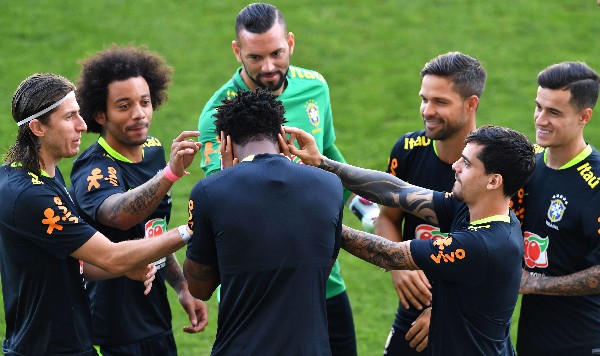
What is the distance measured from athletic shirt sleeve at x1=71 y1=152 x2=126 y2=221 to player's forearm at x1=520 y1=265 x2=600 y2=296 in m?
2.40

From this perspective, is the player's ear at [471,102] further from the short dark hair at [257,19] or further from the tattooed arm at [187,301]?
the tattooed arm at [187,301]

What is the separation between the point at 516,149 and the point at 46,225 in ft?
7.63

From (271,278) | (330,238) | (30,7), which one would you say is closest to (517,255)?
(330,238)

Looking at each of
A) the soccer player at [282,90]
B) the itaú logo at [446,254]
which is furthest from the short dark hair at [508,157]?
the soccer player at [282,90]

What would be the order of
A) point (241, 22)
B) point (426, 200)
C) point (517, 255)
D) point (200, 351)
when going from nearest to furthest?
1. point (517, 255)
2. point (426, 200)
3. point (241, 22)
4. point (200, 351)

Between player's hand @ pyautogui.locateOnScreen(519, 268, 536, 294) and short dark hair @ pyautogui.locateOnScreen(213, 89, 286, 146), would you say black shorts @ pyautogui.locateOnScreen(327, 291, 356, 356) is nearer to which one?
player's hand @ pyautogui.locateOnScreen(519, 268, 536, 294)

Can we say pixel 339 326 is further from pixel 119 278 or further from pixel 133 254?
pixel 133 254

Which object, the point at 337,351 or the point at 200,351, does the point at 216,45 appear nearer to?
the point at 200,351

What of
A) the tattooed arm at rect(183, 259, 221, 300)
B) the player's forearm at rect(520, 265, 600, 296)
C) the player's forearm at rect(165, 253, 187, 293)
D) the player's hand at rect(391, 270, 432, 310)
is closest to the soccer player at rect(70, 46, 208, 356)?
the player's forearm at rect(165, 253, 187, 293)

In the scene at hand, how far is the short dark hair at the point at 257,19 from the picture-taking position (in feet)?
20.5

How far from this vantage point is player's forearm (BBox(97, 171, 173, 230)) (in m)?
5.35

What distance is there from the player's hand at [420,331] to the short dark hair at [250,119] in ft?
5.71

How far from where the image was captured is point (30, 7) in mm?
13391

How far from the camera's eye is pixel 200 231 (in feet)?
14.9
